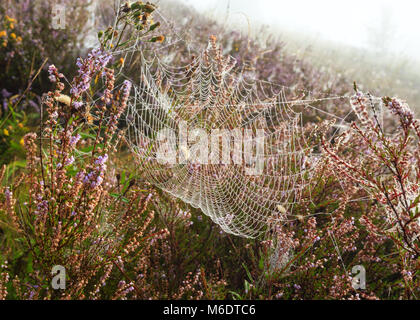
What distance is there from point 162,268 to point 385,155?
59.7 inches

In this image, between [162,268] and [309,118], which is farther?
[309,118]

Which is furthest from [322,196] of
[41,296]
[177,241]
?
[41,296]

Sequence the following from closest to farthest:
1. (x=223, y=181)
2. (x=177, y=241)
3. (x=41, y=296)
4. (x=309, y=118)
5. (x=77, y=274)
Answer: (x=77, y=274)
(x=41, y=296)
(x=177, y=241)
(x=223, y=181)
(x=309, y=118)

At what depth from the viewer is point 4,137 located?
2838 millimetres

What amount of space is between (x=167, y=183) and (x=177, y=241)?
485 mm

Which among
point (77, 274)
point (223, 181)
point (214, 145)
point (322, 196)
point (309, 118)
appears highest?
point (309, 118)

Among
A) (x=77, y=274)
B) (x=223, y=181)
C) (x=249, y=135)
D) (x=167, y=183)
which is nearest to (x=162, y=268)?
(x=167, y=183)

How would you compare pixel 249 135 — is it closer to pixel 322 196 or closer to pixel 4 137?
pixel 322 196

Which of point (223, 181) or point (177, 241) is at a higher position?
point (223, 181)

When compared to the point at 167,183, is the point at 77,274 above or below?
below

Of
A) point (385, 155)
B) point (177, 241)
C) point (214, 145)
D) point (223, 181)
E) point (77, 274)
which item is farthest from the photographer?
point (214, 145)

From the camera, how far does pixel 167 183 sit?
2240 mm
